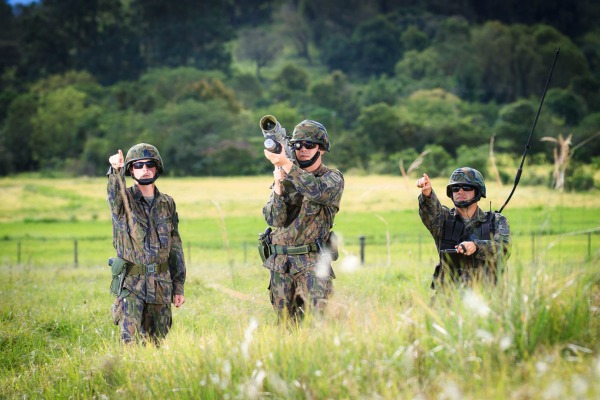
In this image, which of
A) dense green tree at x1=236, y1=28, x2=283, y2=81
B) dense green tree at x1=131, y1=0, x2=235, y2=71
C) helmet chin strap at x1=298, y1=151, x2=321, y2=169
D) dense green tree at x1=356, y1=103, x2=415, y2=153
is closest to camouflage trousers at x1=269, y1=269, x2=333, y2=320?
helmet chin strap at x1=298, y1=151, x2=321, y2=169

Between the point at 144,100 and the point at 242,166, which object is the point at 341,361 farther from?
the point at 144,100

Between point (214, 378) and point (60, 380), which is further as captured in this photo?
point (60, 380)

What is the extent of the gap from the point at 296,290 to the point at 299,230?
52 cm

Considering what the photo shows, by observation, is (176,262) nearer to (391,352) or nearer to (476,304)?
(391,352)

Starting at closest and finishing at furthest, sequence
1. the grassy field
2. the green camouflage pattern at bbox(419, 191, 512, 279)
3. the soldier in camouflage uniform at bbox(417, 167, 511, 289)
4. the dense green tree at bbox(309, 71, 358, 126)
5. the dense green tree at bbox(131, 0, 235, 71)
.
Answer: the grassy field < the green camouflage pattern at bbox(419, 191, 512, 279) < the soldier in camouflage uniform at bbox(417, 167, 511, 289) < the dense green tree at bbox(309, 71, 358, 126) < the dense green tree at bbox(131, 0, 235, 71)

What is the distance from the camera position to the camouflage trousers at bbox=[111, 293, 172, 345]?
8391 mm

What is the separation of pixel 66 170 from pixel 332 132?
26.3 m

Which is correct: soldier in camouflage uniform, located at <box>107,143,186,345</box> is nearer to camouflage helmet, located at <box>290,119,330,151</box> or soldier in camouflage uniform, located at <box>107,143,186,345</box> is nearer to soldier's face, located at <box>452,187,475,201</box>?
camouflage helmet, located at <box>290,119,330,151</box>

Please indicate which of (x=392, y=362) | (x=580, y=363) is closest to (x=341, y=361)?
(x=392, y=362)

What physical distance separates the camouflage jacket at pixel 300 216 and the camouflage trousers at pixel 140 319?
43.6 inches

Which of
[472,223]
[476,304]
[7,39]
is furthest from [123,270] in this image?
[7,39]

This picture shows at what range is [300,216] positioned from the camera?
833 cm

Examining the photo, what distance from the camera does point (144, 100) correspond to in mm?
113062

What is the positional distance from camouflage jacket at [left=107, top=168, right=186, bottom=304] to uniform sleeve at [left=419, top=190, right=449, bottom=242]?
2245 millimetres
